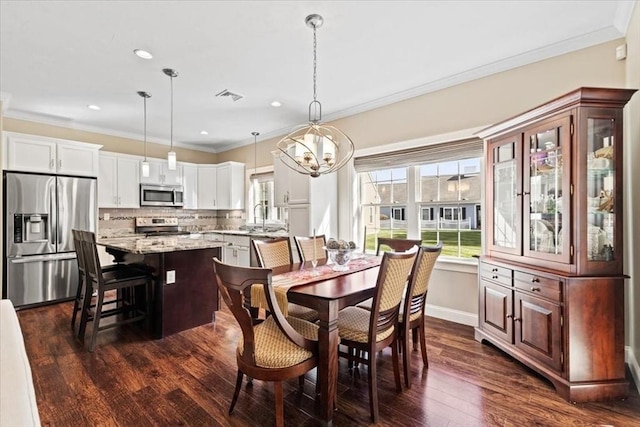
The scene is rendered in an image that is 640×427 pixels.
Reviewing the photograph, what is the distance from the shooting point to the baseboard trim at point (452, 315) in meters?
3.38

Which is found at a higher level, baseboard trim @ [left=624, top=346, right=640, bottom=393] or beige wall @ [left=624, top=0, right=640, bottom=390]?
beige wall @ [left=624, top=0, right=640, bottom=390]

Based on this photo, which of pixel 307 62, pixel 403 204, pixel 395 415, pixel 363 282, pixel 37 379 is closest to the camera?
pixel 395 415

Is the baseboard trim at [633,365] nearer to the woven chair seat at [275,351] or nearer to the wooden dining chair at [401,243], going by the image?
the wooden dining chair at [401,243]

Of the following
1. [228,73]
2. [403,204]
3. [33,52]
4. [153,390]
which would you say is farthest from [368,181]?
[33,52]

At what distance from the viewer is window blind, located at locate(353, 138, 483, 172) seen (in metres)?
3.37

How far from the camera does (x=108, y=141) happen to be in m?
5.40

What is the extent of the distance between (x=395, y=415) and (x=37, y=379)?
8.60 ft

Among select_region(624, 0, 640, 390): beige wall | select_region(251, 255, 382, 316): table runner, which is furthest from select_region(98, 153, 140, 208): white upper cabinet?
select_region(624, 0, 640, 390): beige wall

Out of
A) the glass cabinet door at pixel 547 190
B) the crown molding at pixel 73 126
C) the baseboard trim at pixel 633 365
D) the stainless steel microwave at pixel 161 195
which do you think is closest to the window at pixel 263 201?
the stainless steel microwave at pixel 161 195

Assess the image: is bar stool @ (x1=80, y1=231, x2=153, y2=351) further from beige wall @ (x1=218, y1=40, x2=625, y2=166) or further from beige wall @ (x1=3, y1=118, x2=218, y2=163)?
beige wall @ (x1=218, y1=40, x2=625, y2=166)

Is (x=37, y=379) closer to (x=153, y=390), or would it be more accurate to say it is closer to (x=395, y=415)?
(x=153, y=390)

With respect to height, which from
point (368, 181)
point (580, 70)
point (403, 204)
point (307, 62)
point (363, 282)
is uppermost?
point (307, 62)

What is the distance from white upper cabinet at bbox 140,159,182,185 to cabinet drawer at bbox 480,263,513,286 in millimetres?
5192

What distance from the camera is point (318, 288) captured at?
2025mm
